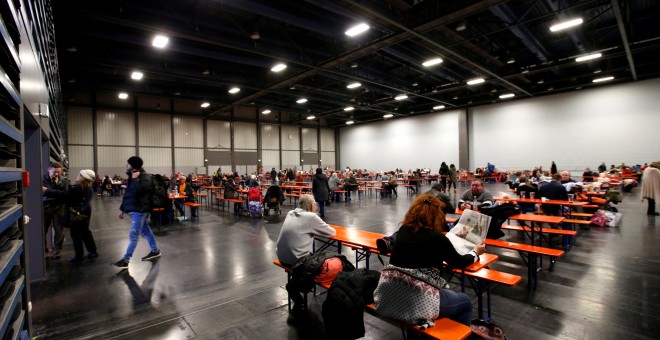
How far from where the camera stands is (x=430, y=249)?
82.0 inches

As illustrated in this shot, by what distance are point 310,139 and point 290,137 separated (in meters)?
2.54

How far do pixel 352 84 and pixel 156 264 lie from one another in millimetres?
13405

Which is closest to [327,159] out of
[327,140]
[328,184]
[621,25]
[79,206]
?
[327,140]

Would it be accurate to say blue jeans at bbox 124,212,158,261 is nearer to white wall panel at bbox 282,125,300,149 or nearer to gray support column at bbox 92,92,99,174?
gray support column at bbox 92,92,99,174

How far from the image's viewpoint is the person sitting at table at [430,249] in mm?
2086

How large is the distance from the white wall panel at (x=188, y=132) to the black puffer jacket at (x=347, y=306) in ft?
78.6

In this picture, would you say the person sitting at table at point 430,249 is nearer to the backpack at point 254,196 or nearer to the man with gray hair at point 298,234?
the man with gray hair at point 298,234

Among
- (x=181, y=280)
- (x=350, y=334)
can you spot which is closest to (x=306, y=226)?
(x=350, y=334)

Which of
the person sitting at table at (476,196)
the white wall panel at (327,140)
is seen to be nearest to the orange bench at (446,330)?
the person sitting at table at (476,196)

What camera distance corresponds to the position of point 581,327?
278 cm

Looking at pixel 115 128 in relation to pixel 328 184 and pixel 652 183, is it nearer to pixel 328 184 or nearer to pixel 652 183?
pixel 328 184

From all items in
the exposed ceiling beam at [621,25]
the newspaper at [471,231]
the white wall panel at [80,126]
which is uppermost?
the exposed ceiling beam at [621,25]

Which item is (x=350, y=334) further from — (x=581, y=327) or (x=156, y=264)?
(x=156, y=264)

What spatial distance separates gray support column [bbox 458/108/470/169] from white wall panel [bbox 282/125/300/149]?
15175 mm
